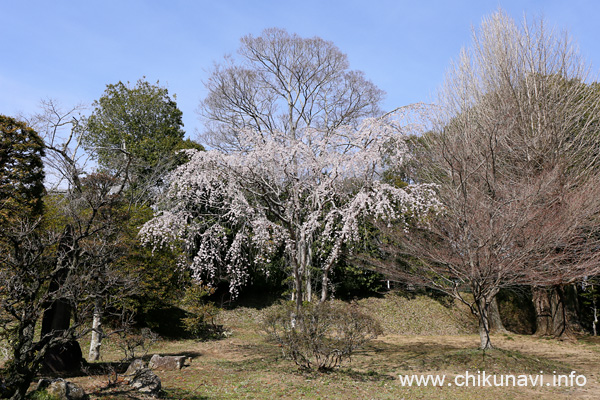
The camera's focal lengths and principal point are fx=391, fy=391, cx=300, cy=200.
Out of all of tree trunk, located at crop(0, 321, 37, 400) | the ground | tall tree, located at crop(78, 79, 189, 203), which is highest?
tall tree, located at crop(78, 79, 189, 203)

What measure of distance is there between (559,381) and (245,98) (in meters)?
14.4

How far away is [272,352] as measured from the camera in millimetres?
10516

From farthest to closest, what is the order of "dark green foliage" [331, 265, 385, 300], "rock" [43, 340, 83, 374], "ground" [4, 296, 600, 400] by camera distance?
"dark green foliage" [331, 265, 385, 300], "rock" [43, 340, 83, 374], "ground" [4, 296, 600, 400]

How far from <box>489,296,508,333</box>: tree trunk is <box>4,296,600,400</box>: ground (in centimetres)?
138

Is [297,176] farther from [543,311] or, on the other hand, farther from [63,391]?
[543,311]

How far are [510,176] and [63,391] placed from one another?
13.9 metres

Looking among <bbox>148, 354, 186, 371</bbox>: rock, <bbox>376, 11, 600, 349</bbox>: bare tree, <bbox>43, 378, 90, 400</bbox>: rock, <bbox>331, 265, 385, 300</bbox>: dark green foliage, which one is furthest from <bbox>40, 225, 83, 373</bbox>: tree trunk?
<bbox>331, 265, 385, 300</bbox>: dark green foliage

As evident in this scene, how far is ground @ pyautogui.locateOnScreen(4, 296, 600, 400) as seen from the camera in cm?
679

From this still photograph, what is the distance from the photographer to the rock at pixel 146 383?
20.3ft

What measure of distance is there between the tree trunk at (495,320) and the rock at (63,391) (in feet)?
50.0

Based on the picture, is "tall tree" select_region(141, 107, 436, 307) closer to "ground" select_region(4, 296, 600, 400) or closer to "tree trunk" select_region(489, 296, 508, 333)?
"ground" select_region(4, 296, 600, 400)

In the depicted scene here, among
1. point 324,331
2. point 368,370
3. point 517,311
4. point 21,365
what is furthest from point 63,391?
point 517,311

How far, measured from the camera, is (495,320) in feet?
53.2

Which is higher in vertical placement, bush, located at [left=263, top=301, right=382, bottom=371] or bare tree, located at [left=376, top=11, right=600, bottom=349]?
bare tree, located at [left=376, top=11, right=600, bottom=349]
